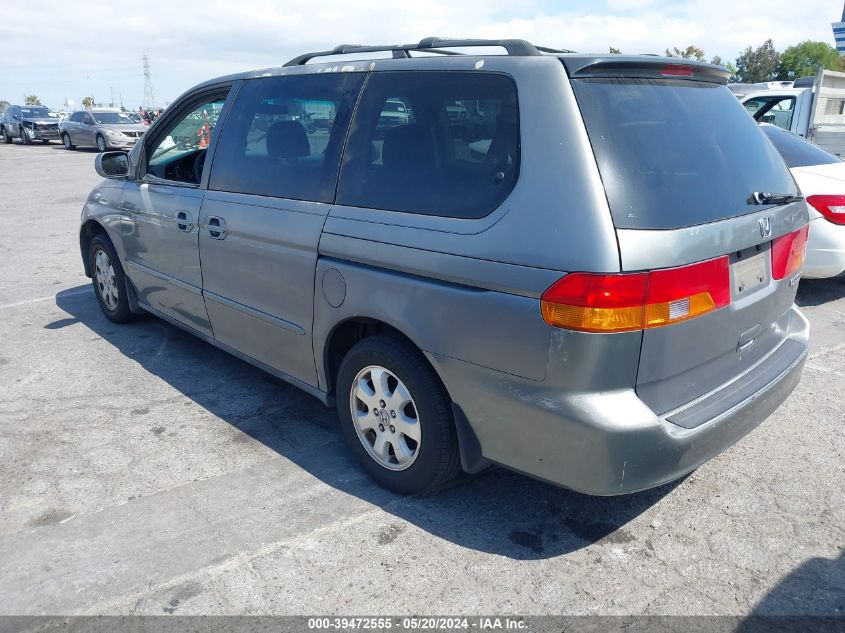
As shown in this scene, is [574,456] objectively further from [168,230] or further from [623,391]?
[168,230]

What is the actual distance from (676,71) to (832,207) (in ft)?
12.3

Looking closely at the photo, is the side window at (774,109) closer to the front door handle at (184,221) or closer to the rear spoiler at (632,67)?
the rear spoiler at (632,67)

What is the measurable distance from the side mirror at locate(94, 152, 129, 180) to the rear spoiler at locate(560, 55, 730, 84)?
3.70 metres

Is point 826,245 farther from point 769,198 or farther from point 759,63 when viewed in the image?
point 759,63

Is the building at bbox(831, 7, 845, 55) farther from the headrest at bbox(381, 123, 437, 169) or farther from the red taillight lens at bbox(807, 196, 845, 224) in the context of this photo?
the headrest at bbox(381, 123, 437, 169)

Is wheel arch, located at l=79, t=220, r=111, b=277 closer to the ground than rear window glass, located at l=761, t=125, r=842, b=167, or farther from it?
closer to the ground

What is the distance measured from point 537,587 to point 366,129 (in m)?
2.06

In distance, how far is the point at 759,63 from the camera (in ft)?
234

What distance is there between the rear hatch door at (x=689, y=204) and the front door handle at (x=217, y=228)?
2.13 m

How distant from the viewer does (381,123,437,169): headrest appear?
3010 millimetres

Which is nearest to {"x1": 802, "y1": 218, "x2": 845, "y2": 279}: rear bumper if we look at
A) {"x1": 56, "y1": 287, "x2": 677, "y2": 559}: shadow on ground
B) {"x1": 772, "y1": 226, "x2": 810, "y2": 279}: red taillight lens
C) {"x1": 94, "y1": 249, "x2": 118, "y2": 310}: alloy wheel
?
{"x1": 772, "y1": 226, "x2": 810, "y2": 279}: red taillight lens

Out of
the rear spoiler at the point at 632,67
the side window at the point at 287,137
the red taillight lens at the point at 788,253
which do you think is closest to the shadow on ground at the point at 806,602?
the red taillight lens at the point at 788,253

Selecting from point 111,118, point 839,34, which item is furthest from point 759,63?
point 111,118

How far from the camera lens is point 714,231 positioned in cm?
261
